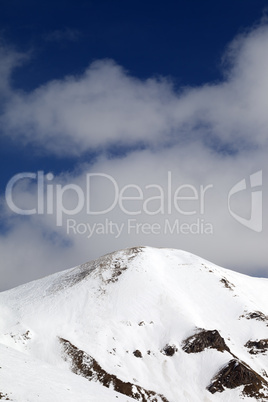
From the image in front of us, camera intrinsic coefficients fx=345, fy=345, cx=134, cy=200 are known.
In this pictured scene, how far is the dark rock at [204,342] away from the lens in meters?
65.1

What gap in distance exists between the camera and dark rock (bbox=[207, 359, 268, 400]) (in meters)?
56.2

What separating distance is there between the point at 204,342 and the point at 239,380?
33.0 feet

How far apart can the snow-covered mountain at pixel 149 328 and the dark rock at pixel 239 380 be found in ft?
0.51

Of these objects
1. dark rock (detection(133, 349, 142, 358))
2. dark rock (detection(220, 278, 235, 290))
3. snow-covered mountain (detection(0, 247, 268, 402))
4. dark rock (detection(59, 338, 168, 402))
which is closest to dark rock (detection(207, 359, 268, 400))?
snow-covered mountain (detection(0, 247, 268, 402))

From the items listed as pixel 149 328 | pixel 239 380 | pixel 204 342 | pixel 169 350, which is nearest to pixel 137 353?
pixel 169 350

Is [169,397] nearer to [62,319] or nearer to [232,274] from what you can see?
[62,319]

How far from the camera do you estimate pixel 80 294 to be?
8338 cm

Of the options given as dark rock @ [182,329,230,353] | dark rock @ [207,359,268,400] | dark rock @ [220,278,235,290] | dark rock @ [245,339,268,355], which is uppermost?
dark rock @ [220,278,235,290]

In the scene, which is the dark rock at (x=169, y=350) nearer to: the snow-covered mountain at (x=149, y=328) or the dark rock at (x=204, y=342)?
the snow-covered mountain at (x=149, y=328)

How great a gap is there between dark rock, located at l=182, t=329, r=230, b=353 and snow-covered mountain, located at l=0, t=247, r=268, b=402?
190 millimetres

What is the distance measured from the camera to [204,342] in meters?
66.0

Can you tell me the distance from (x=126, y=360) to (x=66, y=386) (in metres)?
43.5

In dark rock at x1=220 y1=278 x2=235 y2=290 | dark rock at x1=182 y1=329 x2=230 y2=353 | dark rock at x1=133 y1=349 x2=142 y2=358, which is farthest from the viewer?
dark rock at x1=220 y1=278 x2=235 y2=290

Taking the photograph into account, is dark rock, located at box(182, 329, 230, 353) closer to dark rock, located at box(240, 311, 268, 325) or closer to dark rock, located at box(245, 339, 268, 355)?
dark rock, located at box(245, 339, 268, 355)
